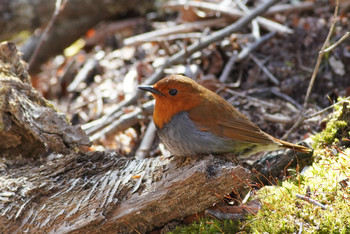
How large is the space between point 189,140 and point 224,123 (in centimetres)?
42

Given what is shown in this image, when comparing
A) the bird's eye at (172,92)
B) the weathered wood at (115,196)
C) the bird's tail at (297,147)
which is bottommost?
the bird's tail at (297,147)

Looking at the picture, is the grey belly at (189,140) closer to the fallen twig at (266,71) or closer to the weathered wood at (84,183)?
the weathered wood at (84,183)

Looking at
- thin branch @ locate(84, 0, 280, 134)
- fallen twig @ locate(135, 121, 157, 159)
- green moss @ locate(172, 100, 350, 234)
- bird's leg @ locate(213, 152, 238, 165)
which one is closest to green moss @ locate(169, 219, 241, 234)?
green moss @ locate(172, 100, 350, 234)

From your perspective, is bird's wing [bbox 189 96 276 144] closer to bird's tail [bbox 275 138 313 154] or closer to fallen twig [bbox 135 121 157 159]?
bird's tail [bbox 275 138 313 154]

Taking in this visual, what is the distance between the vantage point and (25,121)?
3617mm

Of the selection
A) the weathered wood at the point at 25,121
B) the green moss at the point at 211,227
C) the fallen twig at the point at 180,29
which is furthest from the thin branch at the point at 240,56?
the green moss at the point at 211,227

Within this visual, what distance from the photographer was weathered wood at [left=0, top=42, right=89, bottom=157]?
3.62 metres

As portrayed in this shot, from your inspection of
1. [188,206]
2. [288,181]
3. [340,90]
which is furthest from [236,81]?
[188,206]

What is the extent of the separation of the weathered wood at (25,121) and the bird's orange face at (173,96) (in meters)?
0.81

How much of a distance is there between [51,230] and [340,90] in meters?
3.88

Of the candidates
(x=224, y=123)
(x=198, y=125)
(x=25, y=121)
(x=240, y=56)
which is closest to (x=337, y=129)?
→ (x=224, y=123)

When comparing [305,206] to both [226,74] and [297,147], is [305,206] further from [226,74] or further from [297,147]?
[226,74]

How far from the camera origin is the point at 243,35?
608cm

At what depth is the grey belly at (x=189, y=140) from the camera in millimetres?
3518
